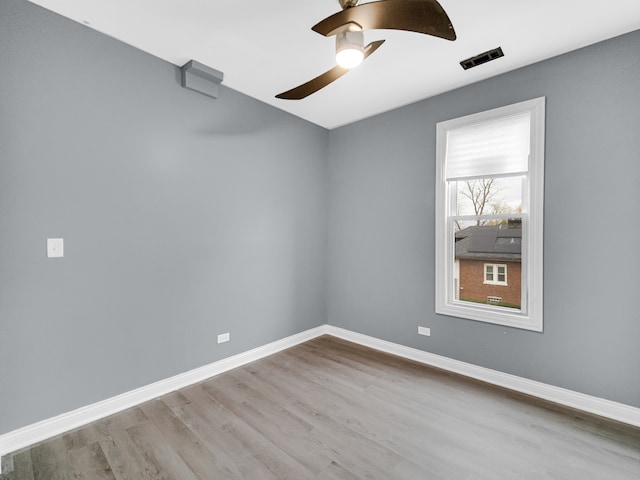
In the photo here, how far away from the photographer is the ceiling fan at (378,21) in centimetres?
133

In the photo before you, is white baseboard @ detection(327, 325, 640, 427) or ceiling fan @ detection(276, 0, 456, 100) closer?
ceiling fan @ detection(276, 0, 456, 100)

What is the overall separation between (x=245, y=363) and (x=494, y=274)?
3.02m

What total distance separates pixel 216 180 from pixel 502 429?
10.7 ft

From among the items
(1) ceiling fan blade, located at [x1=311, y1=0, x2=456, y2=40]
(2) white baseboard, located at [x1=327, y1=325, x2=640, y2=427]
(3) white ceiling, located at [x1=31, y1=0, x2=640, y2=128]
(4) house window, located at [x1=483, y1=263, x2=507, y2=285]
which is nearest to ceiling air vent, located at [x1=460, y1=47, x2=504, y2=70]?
(3) white ceiling, located at [x1=31, y1=0, x2=640, y2=128]

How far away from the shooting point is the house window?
3.19 meters

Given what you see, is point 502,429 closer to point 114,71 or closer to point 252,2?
point 252,2

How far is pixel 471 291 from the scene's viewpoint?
319 centimetres

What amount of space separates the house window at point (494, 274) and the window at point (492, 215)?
11mm

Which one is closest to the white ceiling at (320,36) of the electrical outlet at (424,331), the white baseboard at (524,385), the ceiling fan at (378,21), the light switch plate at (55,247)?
the ceiling fan at (378,21)

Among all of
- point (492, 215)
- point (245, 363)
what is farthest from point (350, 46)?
point (245, 363)

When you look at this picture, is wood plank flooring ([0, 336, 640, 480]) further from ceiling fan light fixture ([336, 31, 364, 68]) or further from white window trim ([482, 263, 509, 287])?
ceiling fan light fixture ([336, 31, 364, 68])

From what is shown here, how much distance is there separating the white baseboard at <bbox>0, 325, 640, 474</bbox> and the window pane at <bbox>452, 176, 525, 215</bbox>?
1586 millimetres

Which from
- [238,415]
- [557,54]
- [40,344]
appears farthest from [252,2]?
[238,415]

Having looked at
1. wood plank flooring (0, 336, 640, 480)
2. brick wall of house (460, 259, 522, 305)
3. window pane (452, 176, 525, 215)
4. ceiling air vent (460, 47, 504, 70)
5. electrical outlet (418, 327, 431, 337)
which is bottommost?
wood plank flooring (0, 336, 640, 480)
